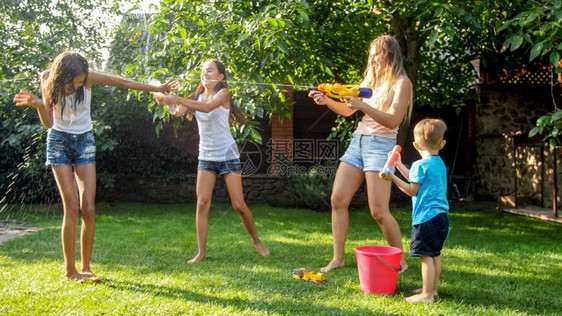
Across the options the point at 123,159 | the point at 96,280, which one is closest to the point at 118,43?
the point at 123,159

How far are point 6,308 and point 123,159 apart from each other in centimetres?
701

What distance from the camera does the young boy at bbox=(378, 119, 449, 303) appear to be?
3080 millimetres

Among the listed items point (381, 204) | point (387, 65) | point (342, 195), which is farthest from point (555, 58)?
point (342, 195)

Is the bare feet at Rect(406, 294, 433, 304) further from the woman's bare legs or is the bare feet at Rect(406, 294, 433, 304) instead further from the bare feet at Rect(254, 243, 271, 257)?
the bare feet at Rect(254, 243, 271, 257)

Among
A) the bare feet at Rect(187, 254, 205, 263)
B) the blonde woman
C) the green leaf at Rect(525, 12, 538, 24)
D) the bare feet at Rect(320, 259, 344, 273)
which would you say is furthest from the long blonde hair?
the bare feet at Rect(187, 254, 205, 263)

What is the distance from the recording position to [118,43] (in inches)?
359

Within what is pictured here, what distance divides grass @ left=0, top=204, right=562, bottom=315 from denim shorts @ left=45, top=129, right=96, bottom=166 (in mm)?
776

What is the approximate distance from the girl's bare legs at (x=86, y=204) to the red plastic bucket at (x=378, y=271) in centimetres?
174

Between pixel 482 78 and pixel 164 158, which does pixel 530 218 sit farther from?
pixel 164 158

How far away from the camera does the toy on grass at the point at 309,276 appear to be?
3.48 m

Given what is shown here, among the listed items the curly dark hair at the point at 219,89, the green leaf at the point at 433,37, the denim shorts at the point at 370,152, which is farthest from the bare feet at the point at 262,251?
the green leaf at the point at 433,37

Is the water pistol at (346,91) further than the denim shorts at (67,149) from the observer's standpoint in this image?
Yes

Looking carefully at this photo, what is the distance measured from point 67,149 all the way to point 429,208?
7.50ft

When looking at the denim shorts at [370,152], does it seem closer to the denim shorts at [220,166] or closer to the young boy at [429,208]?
the young boy at [429,208]
